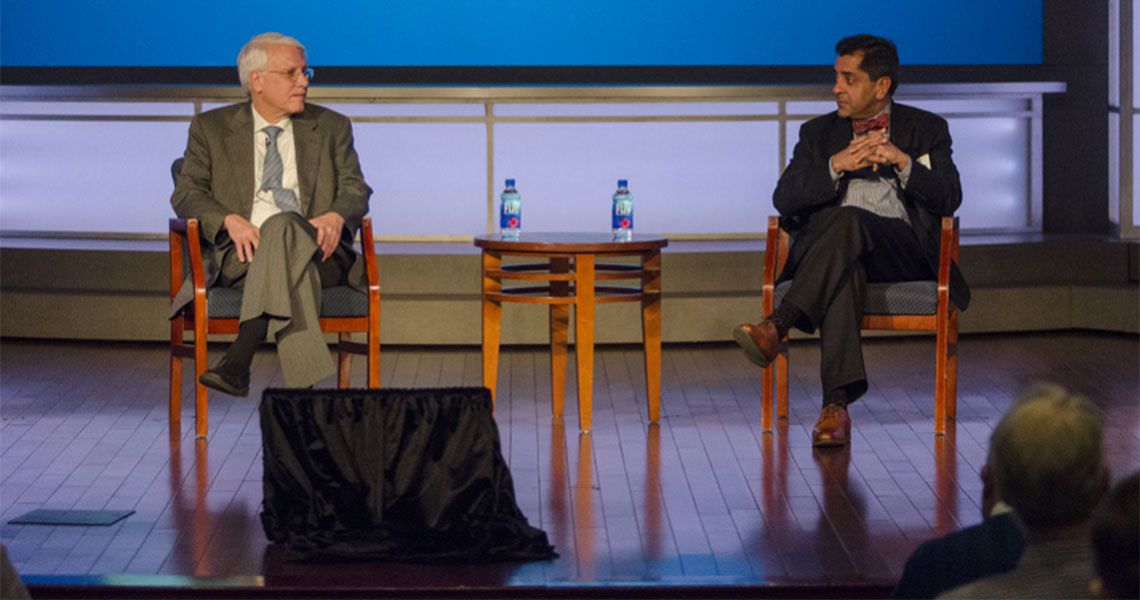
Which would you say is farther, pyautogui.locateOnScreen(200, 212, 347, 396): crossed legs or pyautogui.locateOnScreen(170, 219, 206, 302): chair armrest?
pyautogui.locateOnScreen(170, 219, 206, 302): chair armrest

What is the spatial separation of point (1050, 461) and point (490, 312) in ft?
11.9

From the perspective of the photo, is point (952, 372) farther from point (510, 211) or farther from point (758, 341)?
point (510, 211)

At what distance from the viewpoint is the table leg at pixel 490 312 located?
5.32 m

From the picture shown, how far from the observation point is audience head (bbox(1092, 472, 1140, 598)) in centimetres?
169

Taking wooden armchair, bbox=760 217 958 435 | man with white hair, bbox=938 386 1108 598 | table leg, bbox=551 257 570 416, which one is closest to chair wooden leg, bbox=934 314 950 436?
wooden armchair, bbox=760 217 958 435

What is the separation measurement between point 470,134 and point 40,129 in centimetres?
203

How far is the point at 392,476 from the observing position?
147 inches

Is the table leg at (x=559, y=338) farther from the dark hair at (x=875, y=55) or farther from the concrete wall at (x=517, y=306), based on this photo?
the concrete wall at (x=517, y=306)

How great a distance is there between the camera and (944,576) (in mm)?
2080

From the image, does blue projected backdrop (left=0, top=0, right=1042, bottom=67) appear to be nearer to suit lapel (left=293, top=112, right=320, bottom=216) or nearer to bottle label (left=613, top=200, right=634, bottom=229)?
bottle label (left=613, top=200, right=634, bottom=229)

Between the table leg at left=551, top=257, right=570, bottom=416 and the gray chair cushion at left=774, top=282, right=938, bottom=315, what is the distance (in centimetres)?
97

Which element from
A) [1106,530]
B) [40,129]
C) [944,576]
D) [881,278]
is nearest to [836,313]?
[881,278]

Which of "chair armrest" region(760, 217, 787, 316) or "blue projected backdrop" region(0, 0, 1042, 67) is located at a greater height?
"blue projected backdrop" region(0, 0, 1042, 67)

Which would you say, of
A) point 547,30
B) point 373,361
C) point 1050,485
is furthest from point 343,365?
point 547,30
